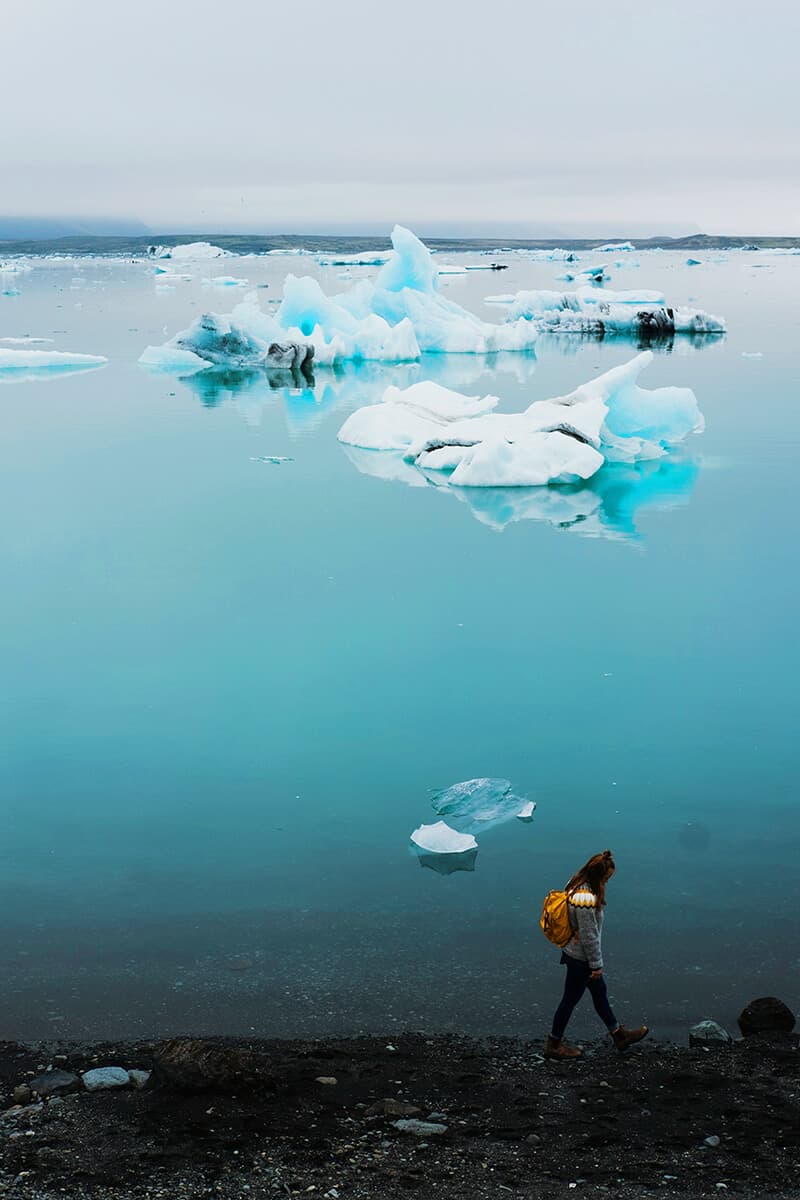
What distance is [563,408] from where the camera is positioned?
547 inches

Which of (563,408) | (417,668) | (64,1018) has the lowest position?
(64,1018)

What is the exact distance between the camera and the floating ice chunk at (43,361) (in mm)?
21891

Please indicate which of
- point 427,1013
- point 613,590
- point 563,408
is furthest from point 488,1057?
point 563,408

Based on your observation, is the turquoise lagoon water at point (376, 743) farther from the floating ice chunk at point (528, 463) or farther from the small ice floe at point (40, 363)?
the small ice floe at point (40, 363)

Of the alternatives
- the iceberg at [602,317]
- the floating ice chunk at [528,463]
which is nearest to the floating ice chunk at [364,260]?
the iceberg at [602,317]

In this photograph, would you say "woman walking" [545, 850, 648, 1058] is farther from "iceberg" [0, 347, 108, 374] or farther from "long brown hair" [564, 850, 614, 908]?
"iceberg" [0, 347, 108, 374]

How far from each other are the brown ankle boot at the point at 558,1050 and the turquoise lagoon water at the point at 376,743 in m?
0.19

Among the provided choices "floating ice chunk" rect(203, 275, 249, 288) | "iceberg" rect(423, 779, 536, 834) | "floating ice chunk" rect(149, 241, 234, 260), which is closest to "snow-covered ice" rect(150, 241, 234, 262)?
"floating ice chunk" rect(149, 241, 234, 260)

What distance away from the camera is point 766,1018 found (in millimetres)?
3980

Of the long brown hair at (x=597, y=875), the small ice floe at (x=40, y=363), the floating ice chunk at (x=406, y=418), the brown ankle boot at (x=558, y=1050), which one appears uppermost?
the small ice floe at (x=40, y=363)

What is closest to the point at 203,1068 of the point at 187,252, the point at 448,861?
the point at 448,861

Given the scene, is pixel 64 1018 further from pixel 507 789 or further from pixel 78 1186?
pixel 507 789

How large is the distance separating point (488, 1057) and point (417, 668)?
136 inches

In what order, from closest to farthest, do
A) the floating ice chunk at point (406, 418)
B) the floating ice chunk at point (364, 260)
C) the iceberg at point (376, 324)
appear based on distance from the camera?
the floating ice chunk at point (406, 418)
the iceberg at point (376, 324)
the floating ice chunk at point (364, 260)
